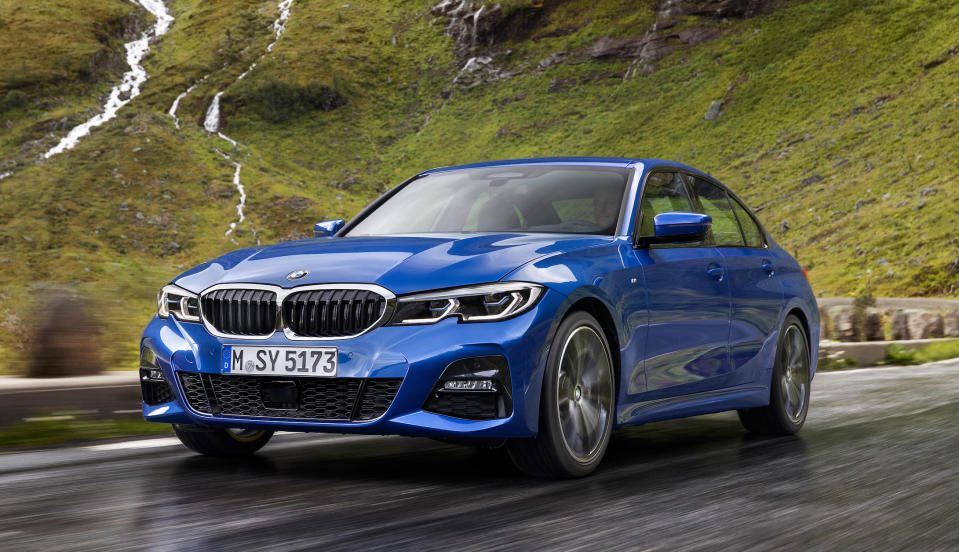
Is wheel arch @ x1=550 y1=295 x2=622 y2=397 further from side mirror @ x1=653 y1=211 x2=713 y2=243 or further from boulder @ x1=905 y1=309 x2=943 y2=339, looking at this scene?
boulder @ x1=905 y1=309 x2=943 y2=339

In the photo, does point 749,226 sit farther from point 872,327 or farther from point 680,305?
point 872,327

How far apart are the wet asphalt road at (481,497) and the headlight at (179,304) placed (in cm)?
76

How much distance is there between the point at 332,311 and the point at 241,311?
46cm

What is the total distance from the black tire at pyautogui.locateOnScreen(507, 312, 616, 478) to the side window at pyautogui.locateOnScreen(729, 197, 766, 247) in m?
2.29

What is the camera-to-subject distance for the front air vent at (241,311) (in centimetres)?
533

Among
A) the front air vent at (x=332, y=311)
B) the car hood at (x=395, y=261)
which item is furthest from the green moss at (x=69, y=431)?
the front air vent at (x=332, y=311)

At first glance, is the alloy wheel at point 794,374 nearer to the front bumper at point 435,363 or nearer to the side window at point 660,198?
the side window at point 660,198

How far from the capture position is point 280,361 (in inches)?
206

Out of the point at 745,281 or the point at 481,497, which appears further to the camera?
the point at 745,281

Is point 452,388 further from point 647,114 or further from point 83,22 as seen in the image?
point 83,22

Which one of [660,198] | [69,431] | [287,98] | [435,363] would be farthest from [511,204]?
[287,98]

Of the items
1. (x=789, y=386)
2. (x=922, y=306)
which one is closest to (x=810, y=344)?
(x=789, y=386)

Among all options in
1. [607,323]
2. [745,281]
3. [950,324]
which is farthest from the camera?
[950,324]

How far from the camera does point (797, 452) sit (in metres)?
6.90
